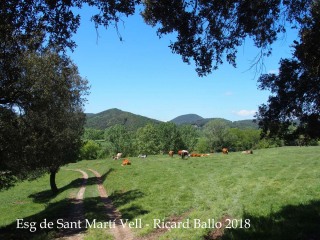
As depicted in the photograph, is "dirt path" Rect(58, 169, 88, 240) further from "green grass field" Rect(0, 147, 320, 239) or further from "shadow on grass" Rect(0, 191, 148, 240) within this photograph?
"green grass field" Rect(0, 147, 320, 239)

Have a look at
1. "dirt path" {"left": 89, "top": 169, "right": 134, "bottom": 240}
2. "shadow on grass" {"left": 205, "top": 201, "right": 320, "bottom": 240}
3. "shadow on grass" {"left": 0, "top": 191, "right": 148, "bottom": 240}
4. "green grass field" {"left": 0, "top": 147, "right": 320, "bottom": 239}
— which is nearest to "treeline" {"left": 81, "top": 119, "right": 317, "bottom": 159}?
"green grass field" {"left": 0, "top": 147, "right": 320, "bottom": 239}

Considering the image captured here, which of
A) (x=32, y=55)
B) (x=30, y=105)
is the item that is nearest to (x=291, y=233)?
(x=30, y=105)

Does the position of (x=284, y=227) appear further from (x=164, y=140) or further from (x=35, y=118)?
(x=164, y=140)

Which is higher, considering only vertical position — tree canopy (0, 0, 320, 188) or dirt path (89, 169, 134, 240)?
tree canopy (0, 0, 320, 188)

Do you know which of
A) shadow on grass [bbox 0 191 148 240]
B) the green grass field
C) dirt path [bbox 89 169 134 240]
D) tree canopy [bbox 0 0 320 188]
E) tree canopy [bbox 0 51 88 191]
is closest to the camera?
tree canopy [bbox 0 0 320 188]

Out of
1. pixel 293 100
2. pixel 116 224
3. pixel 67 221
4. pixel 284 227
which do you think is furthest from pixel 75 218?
pixel 293 100

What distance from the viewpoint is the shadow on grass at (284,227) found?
44.2ft

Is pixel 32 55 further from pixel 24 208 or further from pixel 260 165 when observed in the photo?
pixel 260 165

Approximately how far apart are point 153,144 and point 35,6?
375 feet

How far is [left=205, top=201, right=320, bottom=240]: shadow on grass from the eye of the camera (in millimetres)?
13484

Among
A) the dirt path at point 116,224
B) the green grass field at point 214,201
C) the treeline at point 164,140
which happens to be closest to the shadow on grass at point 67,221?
the dirt path at point 116,224

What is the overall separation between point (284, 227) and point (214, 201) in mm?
7849

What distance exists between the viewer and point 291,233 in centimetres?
1362

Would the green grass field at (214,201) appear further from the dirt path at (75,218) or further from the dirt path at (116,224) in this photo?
the dirt path at (75,218)
